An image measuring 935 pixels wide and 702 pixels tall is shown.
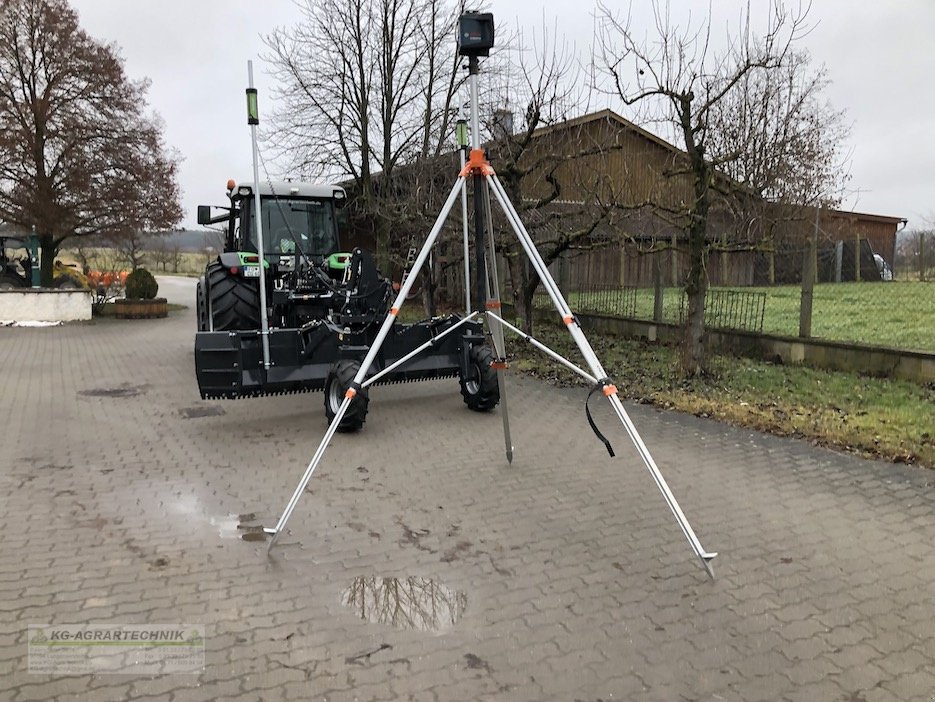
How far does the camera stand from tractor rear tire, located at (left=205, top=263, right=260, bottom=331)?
8.33 m

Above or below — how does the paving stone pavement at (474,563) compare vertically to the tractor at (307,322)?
below

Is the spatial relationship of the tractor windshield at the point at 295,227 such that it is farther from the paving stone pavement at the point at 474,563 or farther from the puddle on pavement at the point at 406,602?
the puddle on pavement at the point at 406,602

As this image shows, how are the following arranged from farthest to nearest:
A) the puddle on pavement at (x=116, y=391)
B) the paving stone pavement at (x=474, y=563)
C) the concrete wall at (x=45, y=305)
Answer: the concrete wall at (x=45, y=305), the puddle on pavement at (x=116, y=391), the paving stone pavement at (x=474, y=563)

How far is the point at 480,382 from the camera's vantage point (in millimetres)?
7465

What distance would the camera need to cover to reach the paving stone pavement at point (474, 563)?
114 inches

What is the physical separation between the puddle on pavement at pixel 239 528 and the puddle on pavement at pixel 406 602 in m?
0.91

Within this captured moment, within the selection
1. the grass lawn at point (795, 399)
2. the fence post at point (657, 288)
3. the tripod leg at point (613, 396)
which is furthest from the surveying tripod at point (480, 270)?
the fence post at point (657, 288)

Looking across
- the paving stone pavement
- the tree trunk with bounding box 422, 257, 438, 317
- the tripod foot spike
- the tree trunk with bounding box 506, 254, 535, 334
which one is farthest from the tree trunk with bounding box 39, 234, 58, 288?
the tripod foot spike

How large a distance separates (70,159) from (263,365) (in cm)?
1682

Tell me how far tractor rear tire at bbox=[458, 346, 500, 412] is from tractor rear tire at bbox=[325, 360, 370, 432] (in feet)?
4.33

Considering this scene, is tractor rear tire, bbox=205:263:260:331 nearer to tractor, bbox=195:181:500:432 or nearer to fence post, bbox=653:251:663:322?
tractor, bbox=195:181:500:432

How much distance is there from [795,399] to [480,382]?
335 centimetres

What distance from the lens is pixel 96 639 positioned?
314 centimetres

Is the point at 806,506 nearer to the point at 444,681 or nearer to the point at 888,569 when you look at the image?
the point at 888,569
